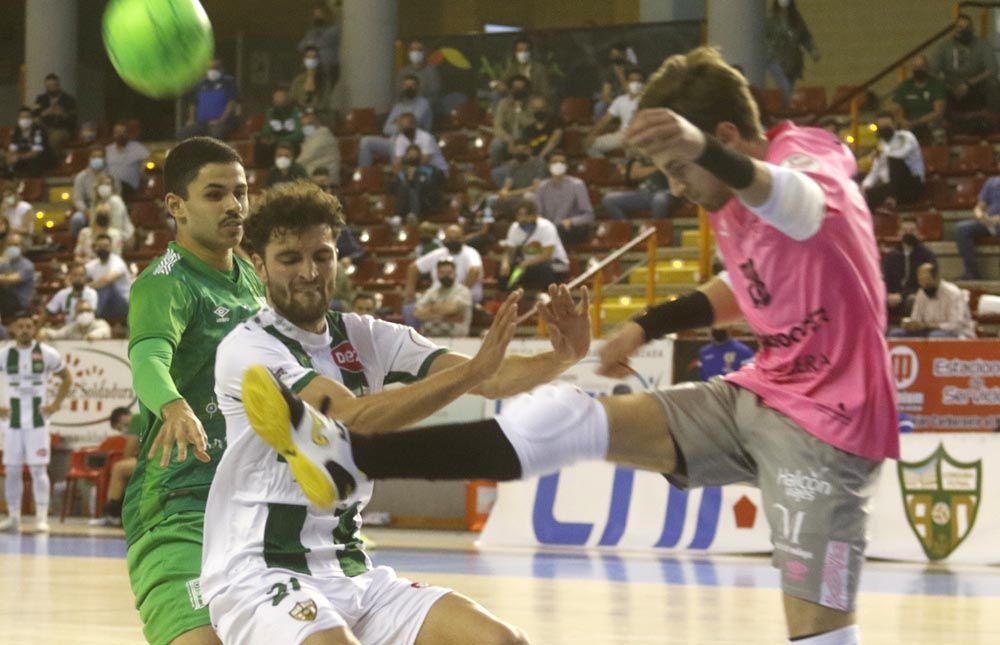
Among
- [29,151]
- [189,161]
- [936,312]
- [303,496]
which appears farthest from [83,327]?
[303,496]

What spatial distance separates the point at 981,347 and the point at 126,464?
815 cm

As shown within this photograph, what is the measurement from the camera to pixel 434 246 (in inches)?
656

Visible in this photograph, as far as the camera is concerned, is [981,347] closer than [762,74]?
Yes

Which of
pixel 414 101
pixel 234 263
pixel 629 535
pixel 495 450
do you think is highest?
pixel 414 101

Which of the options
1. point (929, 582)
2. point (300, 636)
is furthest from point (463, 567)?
point (300, 636)

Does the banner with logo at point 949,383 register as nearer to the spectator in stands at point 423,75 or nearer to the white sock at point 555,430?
the spectator in stands at point 423,75

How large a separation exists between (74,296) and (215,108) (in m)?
4.94

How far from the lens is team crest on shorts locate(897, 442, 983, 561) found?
38.9 feet

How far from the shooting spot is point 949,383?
12.9 m

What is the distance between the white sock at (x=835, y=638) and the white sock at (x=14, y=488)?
42.9 feet

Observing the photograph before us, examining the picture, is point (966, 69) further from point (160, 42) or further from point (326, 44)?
point (160, 42)

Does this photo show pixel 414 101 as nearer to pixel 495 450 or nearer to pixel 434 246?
pixel 434 246

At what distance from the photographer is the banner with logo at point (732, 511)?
11.9m

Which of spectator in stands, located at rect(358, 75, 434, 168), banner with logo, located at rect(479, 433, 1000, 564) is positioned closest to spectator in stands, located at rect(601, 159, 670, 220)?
spectator in stands, located at rect(358, 75, 434, 168)
